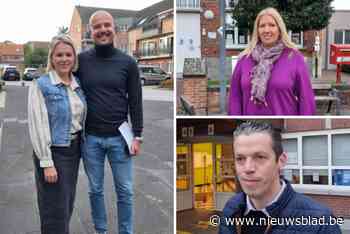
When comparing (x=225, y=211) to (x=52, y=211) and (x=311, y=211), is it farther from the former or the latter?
(x=52, y=211)

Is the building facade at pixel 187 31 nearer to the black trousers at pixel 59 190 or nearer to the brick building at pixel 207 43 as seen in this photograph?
the brick building at pixel 207 43

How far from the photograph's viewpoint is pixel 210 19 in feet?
8.20

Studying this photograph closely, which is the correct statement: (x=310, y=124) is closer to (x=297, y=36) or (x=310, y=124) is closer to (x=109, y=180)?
(x=297, y=36)

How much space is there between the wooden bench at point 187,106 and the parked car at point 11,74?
752 millimetres

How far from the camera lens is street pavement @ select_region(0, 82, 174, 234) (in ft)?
8.41

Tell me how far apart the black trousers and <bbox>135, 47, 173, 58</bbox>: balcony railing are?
48 cm

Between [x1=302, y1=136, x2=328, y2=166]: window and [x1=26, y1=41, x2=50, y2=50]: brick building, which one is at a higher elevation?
[x1=26, y1=41, x2=50, y2=50]: brick building

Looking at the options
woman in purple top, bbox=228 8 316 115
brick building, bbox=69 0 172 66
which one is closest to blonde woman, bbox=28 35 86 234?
brick building, bbox=69 0 172 66

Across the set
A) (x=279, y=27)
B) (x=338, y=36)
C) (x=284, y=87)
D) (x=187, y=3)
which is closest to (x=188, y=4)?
(x=187, y=3)

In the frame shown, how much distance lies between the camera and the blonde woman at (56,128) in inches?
81.4

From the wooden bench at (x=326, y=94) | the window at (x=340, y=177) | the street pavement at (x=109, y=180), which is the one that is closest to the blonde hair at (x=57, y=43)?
the street pavement at (x=109, y=180)

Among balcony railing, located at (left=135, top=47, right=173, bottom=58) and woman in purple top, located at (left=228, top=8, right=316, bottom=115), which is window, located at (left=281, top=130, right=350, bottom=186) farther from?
balcony railing, located at (left=135, top=47, right=173, bottom=58)

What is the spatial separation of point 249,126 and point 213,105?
288 millimetres

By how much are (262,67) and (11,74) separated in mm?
1184
